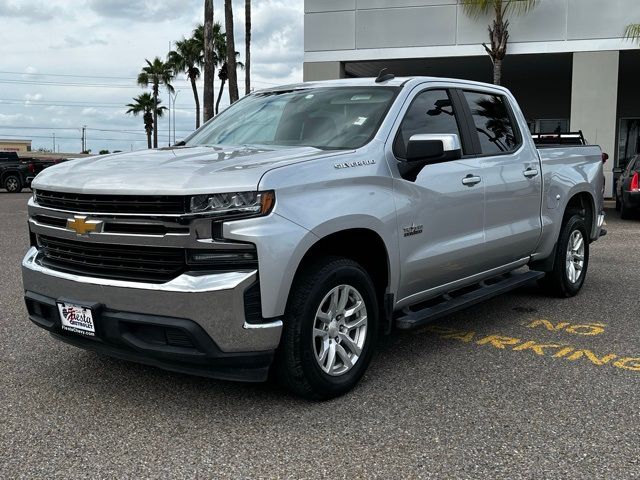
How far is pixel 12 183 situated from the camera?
28281 millimetres

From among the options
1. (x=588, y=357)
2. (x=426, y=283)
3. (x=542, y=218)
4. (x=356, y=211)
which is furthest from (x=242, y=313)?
(x=542, y=218)

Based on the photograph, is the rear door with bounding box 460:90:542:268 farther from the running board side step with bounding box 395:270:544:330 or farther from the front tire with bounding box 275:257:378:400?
the front tire with bounding box 275:257:378:400

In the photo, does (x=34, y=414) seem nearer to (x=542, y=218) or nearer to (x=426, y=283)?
(x=426, y=283)

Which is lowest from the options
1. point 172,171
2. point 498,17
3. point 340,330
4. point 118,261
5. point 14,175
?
point 14,175

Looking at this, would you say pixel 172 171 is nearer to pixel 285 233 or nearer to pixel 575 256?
pixel 285 233

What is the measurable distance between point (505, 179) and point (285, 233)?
8.30 feet

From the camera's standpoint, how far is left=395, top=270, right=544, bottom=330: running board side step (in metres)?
4.51

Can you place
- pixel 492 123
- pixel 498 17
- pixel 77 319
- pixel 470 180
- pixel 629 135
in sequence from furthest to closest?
1. pixel 629 135
2. pixel 498 17
3. pixel 492 123
4. pixel 470 180
5. pixel 77 319

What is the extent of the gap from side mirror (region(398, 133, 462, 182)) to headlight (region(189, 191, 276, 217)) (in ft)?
3.94

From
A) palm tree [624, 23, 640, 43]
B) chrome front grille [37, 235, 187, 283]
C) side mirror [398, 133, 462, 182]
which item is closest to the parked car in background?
palm tree [624, 23, 640, 43]

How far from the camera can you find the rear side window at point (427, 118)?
456 centimetres

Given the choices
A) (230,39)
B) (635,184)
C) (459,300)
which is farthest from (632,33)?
(459,300)

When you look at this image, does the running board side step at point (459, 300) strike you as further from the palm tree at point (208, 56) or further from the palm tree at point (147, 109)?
the palm tree at point (147, 109)

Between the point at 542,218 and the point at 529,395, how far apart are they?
2.35 m
